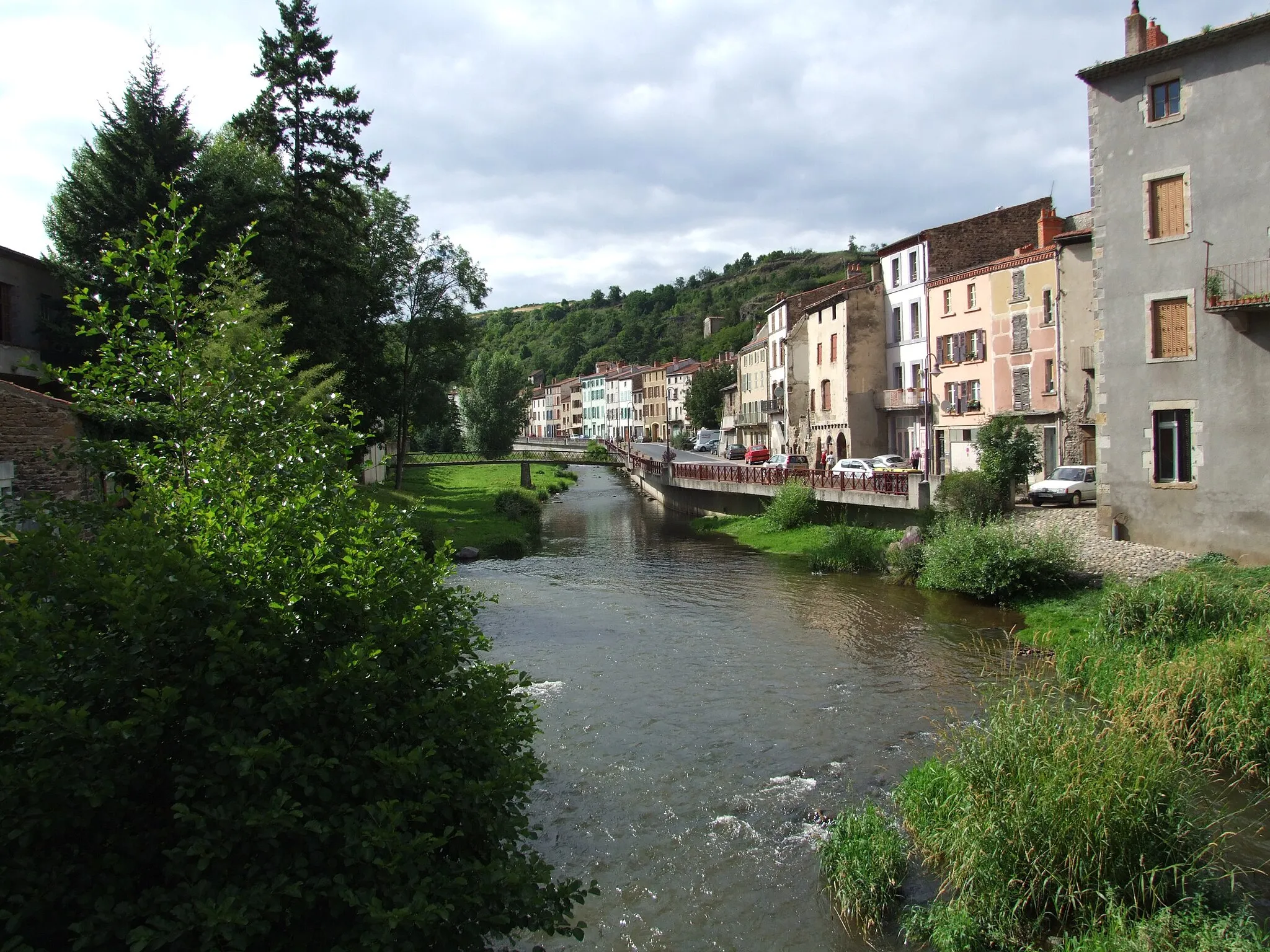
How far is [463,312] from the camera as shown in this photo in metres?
45.7

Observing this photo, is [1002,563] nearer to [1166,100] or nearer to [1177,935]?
[1166,100]

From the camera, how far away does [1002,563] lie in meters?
21.4

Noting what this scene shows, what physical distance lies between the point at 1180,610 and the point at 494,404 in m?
64.6

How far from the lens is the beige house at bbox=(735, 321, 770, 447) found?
2721 inches

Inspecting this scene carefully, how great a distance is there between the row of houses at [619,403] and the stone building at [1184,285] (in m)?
64.9

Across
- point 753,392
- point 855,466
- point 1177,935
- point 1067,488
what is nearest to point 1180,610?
point 1177,935

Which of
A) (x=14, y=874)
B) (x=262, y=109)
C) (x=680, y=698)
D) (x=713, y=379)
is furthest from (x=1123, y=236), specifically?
(x=713, y=379)

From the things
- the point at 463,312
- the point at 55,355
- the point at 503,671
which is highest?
the point at 463,312

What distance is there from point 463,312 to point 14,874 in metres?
43.5

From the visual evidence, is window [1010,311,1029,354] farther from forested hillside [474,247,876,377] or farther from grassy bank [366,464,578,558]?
forested hillside [474,247,876,377]

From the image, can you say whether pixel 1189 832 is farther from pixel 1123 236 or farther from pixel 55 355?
pixel 55 355

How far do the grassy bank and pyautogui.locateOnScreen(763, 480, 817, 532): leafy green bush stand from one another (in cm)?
1007

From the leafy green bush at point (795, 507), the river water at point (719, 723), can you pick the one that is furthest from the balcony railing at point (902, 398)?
the river water at point (719, 723)

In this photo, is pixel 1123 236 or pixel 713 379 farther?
pixel 713 379
